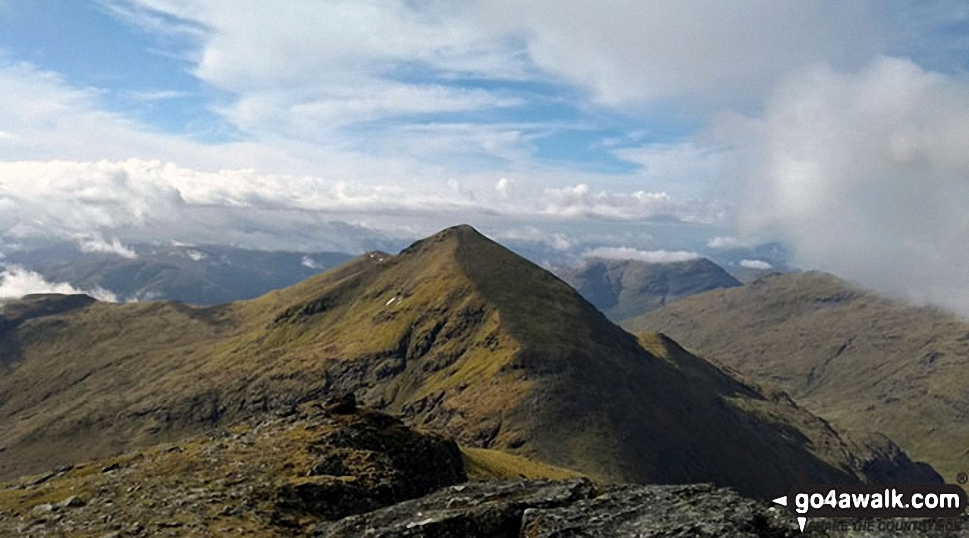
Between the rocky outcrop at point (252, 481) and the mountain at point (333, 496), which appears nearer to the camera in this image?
the mountain at point (333, 496)

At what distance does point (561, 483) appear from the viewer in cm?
3600

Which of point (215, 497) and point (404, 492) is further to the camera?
point (404, 492)

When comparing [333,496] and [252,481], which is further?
[252,481]

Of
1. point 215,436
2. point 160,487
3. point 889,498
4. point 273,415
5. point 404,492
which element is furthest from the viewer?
point 273,415

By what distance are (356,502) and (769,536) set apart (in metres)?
31.4

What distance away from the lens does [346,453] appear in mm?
57469

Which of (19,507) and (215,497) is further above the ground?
(215,497)

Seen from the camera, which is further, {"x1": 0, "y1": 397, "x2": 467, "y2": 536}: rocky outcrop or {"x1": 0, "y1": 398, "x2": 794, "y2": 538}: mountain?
{"x1": 0, "y1": 397, "x2": 467, "y2": 536}: rocky outcrop

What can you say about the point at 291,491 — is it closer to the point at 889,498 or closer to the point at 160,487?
the point at 160,487

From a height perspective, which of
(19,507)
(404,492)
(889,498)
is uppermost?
(889,498)

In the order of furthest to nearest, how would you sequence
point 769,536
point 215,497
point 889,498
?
point 215,497, point 769,536, point 889,498

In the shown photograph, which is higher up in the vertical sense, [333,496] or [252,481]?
[333,496]

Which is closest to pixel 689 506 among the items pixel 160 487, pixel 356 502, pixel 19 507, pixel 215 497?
pixel 356 502

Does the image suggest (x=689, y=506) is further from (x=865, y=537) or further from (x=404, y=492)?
(x=404, y=492)
